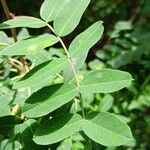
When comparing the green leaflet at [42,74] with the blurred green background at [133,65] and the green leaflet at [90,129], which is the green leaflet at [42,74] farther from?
the blurred green background at [133,65]

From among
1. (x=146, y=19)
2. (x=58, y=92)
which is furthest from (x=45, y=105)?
(x=146, y=19)

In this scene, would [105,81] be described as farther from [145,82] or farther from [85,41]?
[145,82]

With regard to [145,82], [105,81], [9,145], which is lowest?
[145,82]

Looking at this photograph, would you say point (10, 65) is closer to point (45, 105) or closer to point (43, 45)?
point (43, 45)

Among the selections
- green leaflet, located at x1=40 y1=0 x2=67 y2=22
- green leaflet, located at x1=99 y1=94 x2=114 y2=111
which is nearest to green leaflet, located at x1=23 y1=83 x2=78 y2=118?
green leaflet, located at x1=40 y1=0 x2=67 y2=22

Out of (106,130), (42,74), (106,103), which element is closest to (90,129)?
(106,130)

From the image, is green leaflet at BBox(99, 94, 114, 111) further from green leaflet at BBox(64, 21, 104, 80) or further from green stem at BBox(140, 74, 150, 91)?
green leaflet at BBox(64, 21, 104, 80)

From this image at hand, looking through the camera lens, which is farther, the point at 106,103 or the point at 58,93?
the point at 106,103
